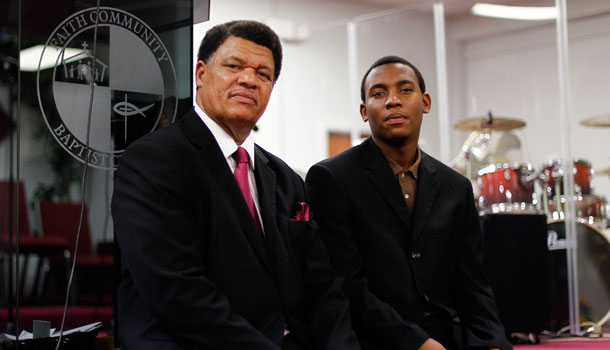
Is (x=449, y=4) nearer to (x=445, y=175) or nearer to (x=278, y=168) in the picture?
(x=445, y=175)

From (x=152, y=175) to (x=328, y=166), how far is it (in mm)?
785

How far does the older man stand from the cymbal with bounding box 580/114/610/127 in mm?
4231

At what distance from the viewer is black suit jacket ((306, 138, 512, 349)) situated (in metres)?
2.34

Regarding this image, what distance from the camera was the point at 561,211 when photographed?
17.9 feet

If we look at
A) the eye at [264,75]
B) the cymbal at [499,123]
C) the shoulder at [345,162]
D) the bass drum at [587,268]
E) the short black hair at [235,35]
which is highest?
the cymbal at [499,123]

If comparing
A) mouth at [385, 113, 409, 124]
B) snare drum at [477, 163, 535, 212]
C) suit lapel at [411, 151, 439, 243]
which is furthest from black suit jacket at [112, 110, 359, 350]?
snare drum at [477, 163, 535, 212]

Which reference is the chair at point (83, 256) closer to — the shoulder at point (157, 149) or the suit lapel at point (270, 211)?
the shoulder at point (157, 149)

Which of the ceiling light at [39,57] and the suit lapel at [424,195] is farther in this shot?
the suit lapel at [424,195]

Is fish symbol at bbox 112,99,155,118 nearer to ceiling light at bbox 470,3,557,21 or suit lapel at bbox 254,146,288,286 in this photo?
→ suit lapel at bbox 254,146,288,286

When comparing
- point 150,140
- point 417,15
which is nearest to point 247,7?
point 417,15

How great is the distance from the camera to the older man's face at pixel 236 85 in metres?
2.06

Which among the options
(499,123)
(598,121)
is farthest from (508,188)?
(598,121)

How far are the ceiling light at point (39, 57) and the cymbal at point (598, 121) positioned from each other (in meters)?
4.73

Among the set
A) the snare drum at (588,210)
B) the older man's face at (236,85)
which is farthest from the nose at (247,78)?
the snare drum at (588,210)
